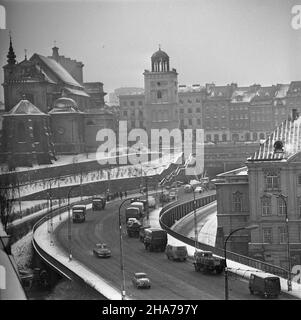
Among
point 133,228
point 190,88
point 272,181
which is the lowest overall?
point 133,228

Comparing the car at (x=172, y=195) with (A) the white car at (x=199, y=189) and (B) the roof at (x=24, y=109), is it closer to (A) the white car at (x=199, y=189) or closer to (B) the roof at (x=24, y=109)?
(A) the white car at (x=199, y=189)

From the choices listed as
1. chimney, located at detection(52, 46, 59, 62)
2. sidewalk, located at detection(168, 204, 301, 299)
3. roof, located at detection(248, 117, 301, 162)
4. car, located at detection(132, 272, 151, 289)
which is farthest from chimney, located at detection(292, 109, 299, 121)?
car, located at detection(132, 272, 151, 289)

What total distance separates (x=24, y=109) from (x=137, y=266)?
26.5ft

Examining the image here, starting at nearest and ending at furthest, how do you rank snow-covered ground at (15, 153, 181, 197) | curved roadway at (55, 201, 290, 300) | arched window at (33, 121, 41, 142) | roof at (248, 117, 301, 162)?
curved roadway at (55, 201, 290, 300) → roof at (248, 117, 301, 162) → snow-covered ground at (15, 153, 181, 197) → arched window at (33, 121, 41, 142)

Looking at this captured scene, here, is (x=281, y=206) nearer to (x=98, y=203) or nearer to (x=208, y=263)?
(x=208, y=263)

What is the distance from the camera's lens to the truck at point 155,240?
20.5 metres

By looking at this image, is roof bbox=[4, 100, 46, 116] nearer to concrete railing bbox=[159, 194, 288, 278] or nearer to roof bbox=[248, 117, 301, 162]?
concrete railing bbox=[159, 194, 288, 278]

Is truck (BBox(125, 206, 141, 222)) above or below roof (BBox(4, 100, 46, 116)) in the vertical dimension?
below

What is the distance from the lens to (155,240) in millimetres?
20562

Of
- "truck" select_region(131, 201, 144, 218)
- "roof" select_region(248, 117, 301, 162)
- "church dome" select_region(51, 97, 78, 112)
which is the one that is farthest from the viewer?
"church dome" select_region(51, 97, 78, 112)

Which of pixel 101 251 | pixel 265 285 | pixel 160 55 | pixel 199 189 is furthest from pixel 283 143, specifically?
pixel 265 285

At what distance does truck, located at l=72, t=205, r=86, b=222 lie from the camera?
21891 mm

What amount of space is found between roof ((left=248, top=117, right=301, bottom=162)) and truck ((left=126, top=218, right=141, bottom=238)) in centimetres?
425

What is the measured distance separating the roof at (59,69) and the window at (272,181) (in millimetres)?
7140
